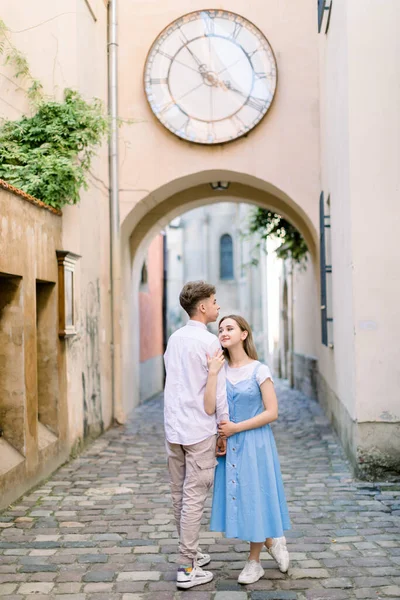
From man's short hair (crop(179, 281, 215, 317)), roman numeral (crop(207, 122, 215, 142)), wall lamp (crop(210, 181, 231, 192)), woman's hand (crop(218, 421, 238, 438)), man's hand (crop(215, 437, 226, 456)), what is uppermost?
roman numeral (crop(207, 122, 215, 142))

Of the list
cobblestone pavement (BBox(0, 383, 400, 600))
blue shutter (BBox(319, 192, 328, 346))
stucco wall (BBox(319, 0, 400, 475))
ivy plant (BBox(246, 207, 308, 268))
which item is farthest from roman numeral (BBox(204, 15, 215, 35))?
cobblestone pavement (BBox(0, 383, 400, 600))

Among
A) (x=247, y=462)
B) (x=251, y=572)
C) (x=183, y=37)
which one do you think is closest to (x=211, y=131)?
(x=183, y=37)

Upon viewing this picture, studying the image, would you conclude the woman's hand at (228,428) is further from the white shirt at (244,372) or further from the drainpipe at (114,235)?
the drainpipe at (114,235)

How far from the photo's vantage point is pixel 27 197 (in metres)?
6.73

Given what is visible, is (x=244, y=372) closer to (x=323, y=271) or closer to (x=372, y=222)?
(x=372, y=222)

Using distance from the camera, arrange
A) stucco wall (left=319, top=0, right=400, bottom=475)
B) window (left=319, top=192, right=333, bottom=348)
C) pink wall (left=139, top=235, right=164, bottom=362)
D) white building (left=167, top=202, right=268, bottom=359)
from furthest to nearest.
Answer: white building (left=167, top=202, right=268, bottom=359) < pink wall (left=139, top=235, right=164, bottom=362) < window (left=319, top=192, right=333, bottom=348) < stucco wall (left=319, top=0, right=400, bottom=475)

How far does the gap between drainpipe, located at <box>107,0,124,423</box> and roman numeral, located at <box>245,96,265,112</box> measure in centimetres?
189

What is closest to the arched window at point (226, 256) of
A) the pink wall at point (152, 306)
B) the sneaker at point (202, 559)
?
the pink wall at point (152, 306)

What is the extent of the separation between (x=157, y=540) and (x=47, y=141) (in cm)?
474

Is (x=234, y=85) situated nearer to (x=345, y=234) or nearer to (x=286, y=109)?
(x=286, y=109)

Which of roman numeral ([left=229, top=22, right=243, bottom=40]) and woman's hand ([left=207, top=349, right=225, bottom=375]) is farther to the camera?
roman numeral ([left=229, top=22, right=243, bottom=40])

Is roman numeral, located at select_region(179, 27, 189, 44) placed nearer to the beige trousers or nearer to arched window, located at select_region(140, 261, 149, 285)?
arched window, located at select_region(140, 261, 149, 285)

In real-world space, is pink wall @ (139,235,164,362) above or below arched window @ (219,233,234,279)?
below

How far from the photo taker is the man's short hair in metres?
4.15
